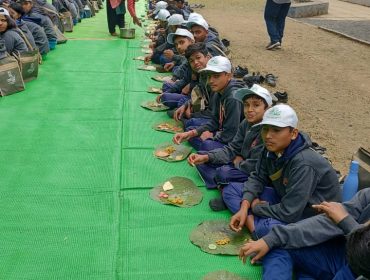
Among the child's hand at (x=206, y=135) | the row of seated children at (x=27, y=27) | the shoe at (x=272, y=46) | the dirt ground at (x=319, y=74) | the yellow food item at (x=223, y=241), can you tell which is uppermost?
the row of seated children at (x=27, y=27)

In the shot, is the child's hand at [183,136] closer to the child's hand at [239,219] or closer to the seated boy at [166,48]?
the child's hand at [239,219]

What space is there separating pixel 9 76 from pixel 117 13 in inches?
182

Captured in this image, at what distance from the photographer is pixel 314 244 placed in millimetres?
2244

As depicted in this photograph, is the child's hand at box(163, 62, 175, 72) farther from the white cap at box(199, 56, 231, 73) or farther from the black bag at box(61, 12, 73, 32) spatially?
the black bag at box(61, 12, 73, 32)

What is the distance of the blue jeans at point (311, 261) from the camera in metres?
2.25

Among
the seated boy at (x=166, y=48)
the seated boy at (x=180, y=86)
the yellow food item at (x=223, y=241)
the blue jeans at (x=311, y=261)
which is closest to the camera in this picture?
the blue jeans at (x=311, y=261)

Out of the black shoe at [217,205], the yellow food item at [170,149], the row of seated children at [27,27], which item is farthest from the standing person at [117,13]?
the black shoe at [217,205]

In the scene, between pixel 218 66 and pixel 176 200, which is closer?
pixel 176 200

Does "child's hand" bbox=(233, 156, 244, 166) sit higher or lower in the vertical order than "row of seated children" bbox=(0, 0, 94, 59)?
→ lower

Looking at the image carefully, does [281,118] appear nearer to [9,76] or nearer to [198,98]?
[198,98]

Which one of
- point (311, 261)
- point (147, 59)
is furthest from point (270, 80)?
point (311, 261)

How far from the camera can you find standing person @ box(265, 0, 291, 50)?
8.23m

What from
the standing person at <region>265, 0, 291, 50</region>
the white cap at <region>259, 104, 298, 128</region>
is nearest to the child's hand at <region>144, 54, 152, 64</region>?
the standing person at <region>265, 0, 291, 50</region>

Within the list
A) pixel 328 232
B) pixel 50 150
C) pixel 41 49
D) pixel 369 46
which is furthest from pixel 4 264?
pixel 369 46
